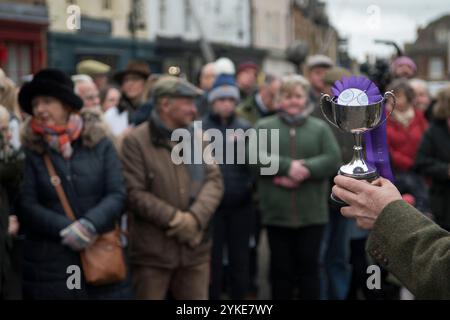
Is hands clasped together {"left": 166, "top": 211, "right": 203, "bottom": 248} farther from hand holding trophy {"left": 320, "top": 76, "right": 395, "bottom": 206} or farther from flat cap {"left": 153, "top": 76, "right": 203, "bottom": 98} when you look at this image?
hand holding trophy {"left": 320, "top": 76, "right": 395, "bottom": 206}

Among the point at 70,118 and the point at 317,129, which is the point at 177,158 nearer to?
the point at 70,118

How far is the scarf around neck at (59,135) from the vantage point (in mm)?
3926

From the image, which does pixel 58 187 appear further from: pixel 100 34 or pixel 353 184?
pixel 100 34

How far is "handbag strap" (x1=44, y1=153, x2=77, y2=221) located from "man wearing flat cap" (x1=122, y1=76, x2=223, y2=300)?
568mm

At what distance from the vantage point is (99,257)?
394cm

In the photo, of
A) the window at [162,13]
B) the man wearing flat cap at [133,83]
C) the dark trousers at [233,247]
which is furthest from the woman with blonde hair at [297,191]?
the window at [162,13]

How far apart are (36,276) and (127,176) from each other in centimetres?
92

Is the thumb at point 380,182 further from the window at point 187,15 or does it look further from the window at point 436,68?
the window at point 436,68

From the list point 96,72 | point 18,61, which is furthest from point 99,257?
point 18,61

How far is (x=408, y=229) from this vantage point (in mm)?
1934

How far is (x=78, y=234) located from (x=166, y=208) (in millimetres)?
722
